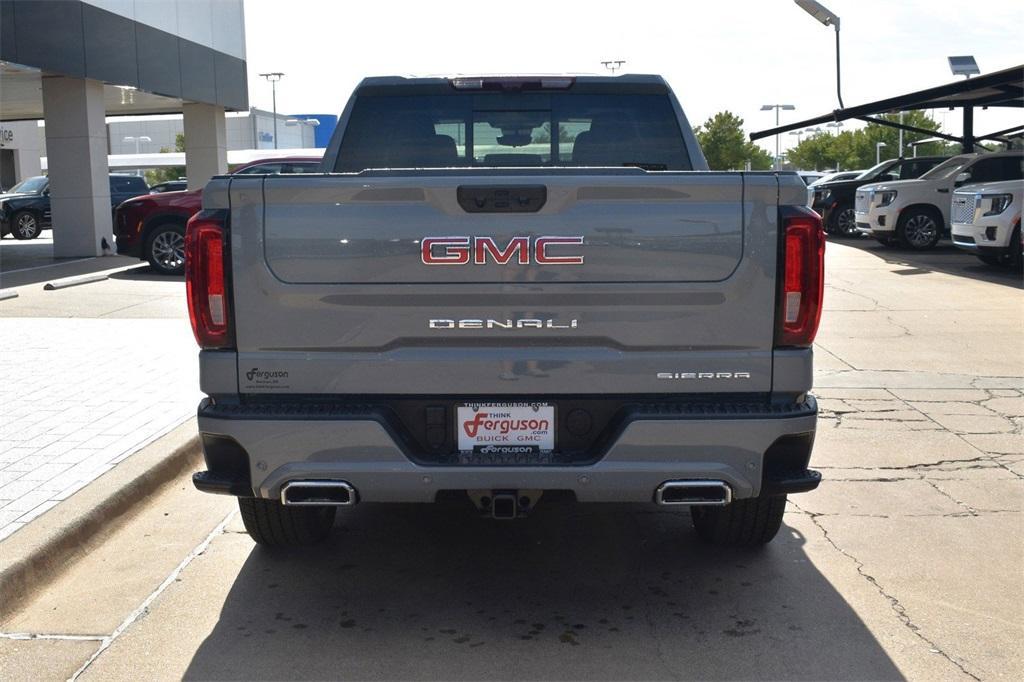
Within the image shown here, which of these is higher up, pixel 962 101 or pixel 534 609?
pixel 962 101

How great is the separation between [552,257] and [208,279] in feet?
4.05

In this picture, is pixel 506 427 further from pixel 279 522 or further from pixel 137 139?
pixel 137 139

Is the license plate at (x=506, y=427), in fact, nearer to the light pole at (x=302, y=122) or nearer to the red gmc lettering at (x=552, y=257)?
the red gmc lettering at (x=552, y=257)

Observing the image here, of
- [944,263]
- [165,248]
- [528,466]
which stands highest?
[165,248]

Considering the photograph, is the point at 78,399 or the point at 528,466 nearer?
the point at 528,466

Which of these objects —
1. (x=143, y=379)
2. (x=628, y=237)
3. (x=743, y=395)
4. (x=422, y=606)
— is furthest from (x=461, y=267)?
(x=143, y=379)

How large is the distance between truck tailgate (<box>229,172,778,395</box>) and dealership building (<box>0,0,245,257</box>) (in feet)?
54.5

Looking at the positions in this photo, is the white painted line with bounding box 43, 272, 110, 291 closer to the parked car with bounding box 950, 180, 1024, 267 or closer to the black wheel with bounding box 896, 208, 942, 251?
the parked car with bounding box 950, 180, 1024, 267

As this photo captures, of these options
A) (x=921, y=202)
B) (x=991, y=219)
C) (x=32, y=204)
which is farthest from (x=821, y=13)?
(x=32, y=204)

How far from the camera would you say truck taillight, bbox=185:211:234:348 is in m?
4.07

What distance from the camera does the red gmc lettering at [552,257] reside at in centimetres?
402

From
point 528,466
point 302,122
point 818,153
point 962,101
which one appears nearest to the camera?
point 528,466

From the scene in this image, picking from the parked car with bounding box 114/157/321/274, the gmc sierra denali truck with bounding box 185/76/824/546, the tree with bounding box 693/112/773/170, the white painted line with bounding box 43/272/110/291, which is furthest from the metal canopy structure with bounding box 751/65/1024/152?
the tree with bounding box 693/112/773/170

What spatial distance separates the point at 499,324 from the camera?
4.07 metres
